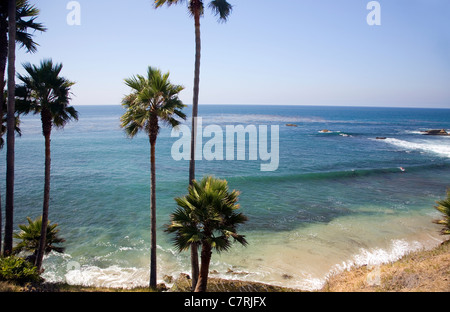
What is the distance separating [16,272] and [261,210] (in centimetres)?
1895

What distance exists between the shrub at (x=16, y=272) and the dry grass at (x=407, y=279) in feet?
37.1

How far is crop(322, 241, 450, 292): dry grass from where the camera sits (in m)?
9.00

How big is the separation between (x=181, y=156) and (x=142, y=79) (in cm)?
4025

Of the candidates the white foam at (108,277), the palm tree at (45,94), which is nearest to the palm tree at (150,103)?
the palm tree at (45,94)

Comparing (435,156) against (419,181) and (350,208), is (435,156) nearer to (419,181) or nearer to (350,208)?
(419,181)

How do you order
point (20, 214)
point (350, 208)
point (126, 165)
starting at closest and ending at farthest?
point (20, 214) → point (350, 208) → point (126, 165)

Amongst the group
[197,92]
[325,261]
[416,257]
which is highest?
[197,92]

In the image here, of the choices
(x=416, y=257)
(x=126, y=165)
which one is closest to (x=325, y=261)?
(x=416, y=257)

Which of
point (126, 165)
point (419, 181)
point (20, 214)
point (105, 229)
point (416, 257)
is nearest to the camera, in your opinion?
point (416, 257)

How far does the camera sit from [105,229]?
68.4 ft

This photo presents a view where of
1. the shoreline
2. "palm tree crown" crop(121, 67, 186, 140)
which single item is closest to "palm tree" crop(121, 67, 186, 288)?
"palm tree crown" crop(121, 67, 186, 140)

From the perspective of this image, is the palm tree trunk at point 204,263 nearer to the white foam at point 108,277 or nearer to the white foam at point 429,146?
the white foam at point 108,277

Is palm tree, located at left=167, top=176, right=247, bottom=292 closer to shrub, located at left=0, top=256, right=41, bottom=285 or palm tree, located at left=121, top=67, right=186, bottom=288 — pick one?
palm tree, located at left=121, top=67, right=186, bottom=288

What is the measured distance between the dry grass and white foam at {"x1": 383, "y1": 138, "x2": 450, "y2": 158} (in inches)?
1977
